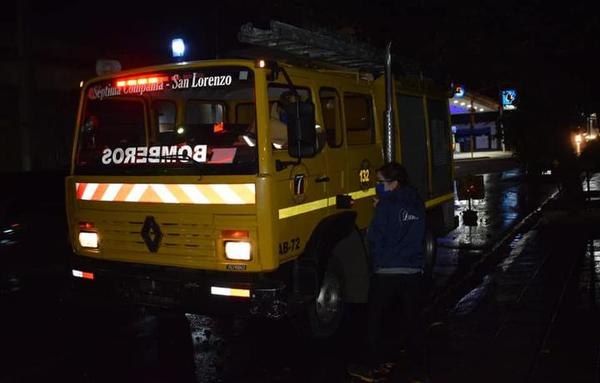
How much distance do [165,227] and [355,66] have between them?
313 cm

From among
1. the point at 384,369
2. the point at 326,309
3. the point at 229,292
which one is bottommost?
the point at 384,369

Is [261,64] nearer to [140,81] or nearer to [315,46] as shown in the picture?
[315,46]

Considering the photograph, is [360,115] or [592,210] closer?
[360,115]

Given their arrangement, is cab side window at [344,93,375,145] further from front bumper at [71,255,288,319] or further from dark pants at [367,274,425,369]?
front bumper at [71,255,288,319]

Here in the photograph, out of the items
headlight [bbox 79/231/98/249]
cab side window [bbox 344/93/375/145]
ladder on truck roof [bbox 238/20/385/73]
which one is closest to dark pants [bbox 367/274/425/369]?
cab side window [bbox 344/93/375/145]

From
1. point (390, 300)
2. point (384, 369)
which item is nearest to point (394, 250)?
point (390, 300)

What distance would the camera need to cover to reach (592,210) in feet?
49.1

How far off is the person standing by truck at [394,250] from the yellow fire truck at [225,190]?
580 mm

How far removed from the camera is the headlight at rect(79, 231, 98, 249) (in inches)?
229

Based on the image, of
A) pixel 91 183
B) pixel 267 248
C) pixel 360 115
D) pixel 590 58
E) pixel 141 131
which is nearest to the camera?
pixel 267 248

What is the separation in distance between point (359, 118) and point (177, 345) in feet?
9.94

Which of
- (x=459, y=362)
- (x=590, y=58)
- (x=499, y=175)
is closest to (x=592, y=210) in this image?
(x=590, y=58)

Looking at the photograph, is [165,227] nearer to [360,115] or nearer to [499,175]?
[360,115]

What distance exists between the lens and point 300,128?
5.13m
